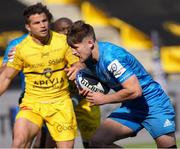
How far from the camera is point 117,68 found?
7.28 metres

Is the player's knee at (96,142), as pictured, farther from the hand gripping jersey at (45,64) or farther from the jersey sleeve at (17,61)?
the jersey sleeve at (17,61)

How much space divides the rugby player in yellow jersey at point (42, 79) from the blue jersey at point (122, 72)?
863mm

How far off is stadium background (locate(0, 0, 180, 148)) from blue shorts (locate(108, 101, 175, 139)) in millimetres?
10946

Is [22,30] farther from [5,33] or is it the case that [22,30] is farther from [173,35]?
[173,35]

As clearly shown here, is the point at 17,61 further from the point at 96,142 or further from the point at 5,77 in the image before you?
the point at 96,142

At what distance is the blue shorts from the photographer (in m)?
7.70

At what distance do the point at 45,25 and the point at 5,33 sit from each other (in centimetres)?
1143

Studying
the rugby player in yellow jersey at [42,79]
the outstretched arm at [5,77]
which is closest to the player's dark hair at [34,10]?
the rugby player in yellow jersey at [42,79]

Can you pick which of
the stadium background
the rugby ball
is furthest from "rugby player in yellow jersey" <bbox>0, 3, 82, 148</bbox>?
the stadium background

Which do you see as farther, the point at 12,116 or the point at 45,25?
the point at 12,116

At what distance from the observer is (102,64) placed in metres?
7.37

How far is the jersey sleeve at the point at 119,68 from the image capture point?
7.27 metres

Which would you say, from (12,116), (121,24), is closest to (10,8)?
(121,24)

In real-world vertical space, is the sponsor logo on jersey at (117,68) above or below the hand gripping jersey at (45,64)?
above
